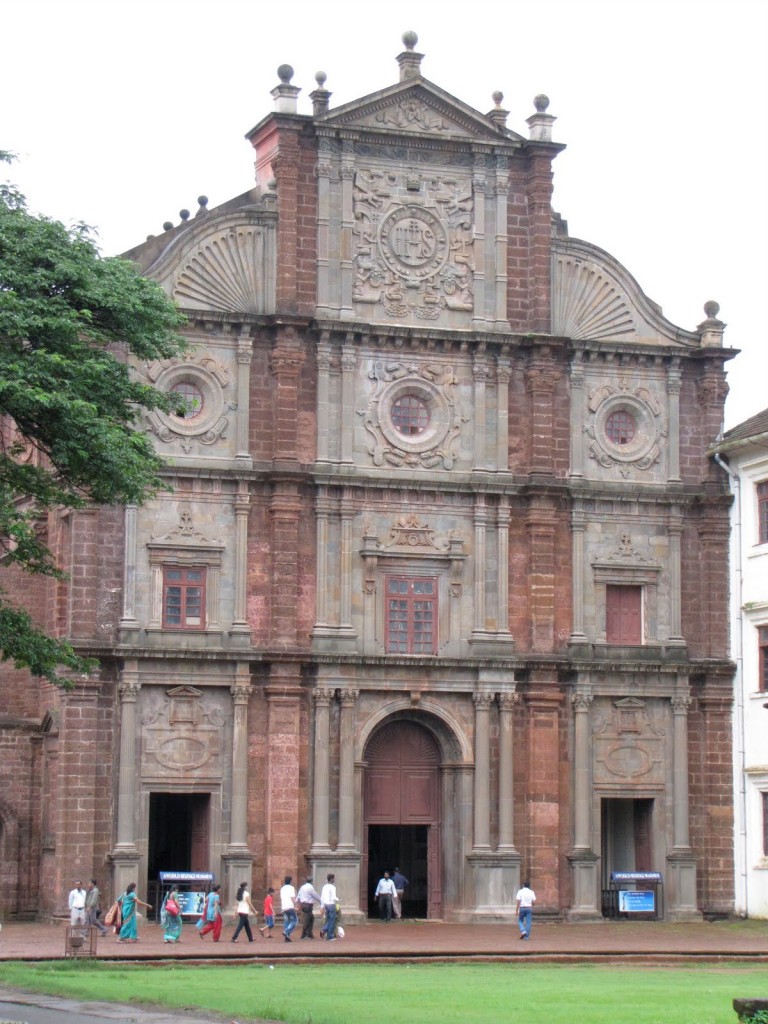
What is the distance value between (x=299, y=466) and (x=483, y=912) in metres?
12.2

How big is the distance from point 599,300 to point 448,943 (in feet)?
63.3

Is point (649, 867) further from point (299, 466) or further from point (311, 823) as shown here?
point (299, 466)

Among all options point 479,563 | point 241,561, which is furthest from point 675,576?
point 241,561

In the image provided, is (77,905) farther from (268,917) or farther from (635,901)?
(635,901)

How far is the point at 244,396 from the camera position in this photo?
54.5 meters

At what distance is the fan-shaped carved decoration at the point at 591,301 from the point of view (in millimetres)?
57688

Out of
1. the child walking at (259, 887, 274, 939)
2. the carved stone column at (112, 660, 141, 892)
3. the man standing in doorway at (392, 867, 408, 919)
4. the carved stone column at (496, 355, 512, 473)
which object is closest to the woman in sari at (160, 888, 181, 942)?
the child walking at (259, 887, 274, 939)

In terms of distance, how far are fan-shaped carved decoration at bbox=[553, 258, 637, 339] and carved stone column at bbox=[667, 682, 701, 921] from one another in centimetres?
990

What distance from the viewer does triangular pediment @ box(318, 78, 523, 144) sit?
5594 cm

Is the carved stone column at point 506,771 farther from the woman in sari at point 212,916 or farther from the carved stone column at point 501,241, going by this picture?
the carved stone column at point 501,241

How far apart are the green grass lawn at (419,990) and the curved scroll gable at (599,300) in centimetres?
2032

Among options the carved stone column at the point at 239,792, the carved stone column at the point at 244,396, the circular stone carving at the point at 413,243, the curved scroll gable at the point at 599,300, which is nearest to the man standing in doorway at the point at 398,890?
the carved stone column at the point at 239,792

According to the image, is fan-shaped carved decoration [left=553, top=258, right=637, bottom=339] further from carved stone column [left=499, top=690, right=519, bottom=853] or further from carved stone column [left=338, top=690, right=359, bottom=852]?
carved stone column [left=338, top=690, right=359, bottom=852]

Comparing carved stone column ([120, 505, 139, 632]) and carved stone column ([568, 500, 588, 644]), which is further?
carved stone column ([568, 500, 588, 644])
